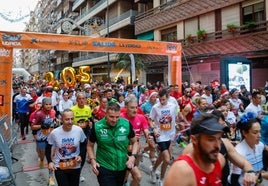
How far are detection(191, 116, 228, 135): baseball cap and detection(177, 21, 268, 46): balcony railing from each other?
702 inches

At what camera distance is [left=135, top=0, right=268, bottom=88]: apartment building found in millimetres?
16922

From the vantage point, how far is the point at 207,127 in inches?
88.1


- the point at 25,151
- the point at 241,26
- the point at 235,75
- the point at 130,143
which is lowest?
the point at 25,151

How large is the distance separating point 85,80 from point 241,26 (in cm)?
1155

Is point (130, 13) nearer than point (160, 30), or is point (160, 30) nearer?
point (160, 30)

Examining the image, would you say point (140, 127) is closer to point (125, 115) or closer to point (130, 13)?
point (125, 115)

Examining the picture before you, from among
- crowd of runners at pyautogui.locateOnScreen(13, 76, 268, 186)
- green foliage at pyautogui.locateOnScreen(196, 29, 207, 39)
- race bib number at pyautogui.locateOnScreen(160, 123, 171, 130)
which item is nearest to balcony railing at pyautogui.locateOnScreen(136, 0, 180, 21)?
green foliage at pyautogui.locateOnScreen(196, 29, 207, 39)

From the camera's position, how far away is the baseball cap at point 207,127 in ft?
7.27

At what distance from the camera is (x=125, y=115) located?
18.9ft

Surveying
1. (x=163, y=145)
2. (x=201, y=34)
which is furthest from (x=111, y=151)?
(x=201, y=34)

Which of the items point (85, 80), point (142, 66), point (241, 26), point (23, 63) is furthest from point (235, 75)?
point (23, 63)

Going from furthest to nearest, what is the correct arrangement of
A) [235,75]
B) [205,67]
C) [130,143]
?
[205,67] < [235,75] < [130,143]

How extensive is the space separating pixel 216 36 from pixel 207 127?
21183 millimetres

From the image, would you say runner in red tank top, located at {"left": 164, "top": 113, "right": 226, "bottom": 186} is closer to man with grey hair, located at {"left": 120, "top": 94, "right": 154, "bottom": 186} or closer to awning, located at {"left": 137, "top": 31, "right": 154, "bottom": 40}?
man with grey hair, located at {"left": 120, "top": 94, "right": 154, "bottom": 186}
